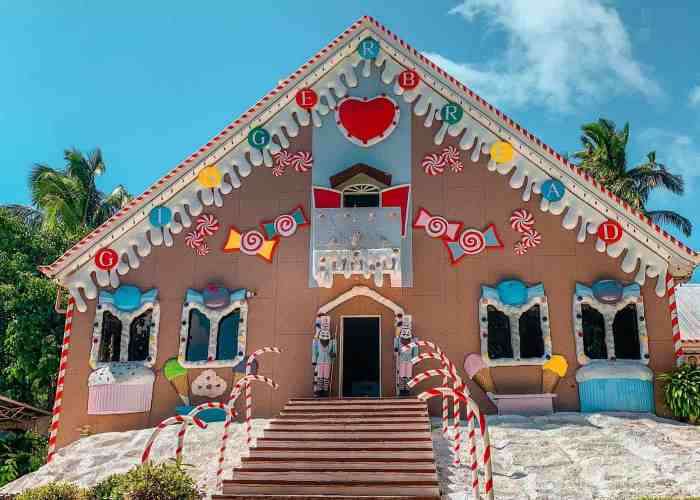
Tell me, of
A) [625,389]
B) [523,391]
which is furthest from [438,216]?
[625,389]

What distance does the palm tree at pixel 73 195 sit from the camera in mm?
31609

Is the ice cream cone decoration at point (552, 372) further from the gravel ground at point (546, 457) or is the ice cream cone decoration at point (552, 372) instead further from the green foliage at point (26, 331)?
the green foliage at point (26, 331)

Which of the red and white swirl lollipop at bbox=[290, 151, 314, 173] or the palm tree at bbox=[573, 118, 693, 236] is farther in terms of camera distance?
the palm tree at bbox=[573, 118, 693, 236]

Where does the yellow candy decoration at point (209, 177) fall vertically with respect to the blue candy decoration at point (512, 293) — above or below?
above

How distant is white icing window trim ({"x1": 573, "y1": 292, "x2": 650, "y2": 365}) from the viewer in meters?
14.5

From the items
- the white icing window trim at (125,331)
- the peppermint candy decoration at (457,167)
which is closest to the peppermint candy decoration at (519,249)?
the peppermint candy decoration at (457,167)

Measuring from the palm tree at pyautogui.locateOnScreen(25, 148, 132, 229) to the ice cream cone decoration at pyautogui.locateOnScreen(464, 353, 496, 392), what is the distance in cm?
2347

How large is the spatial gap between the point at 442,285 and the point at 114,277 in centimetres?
825

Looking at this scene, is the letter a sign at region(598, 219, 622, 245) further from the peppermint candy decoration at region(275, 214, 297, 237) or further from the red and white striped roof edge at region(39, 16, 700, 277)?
the peppermint candy decoration at region(275, 214, 297, 237)

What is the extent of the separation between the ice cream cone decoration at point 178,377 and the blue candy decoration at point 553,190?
9.84 metres

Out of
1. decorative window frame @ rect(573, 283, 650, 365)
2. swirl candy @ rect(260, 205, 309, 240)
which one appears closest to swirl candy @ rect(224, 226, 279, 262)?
swirl candy @ rect(260, 205, 309, 240)

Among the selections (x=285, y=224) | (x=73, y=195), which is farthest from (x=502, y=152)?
(x=73, y=195)

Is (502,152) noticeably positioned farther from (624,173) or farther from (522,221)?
(624,173)

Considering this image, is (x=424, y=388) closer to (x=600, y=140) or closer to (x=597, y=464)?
(x=597, y=464)
